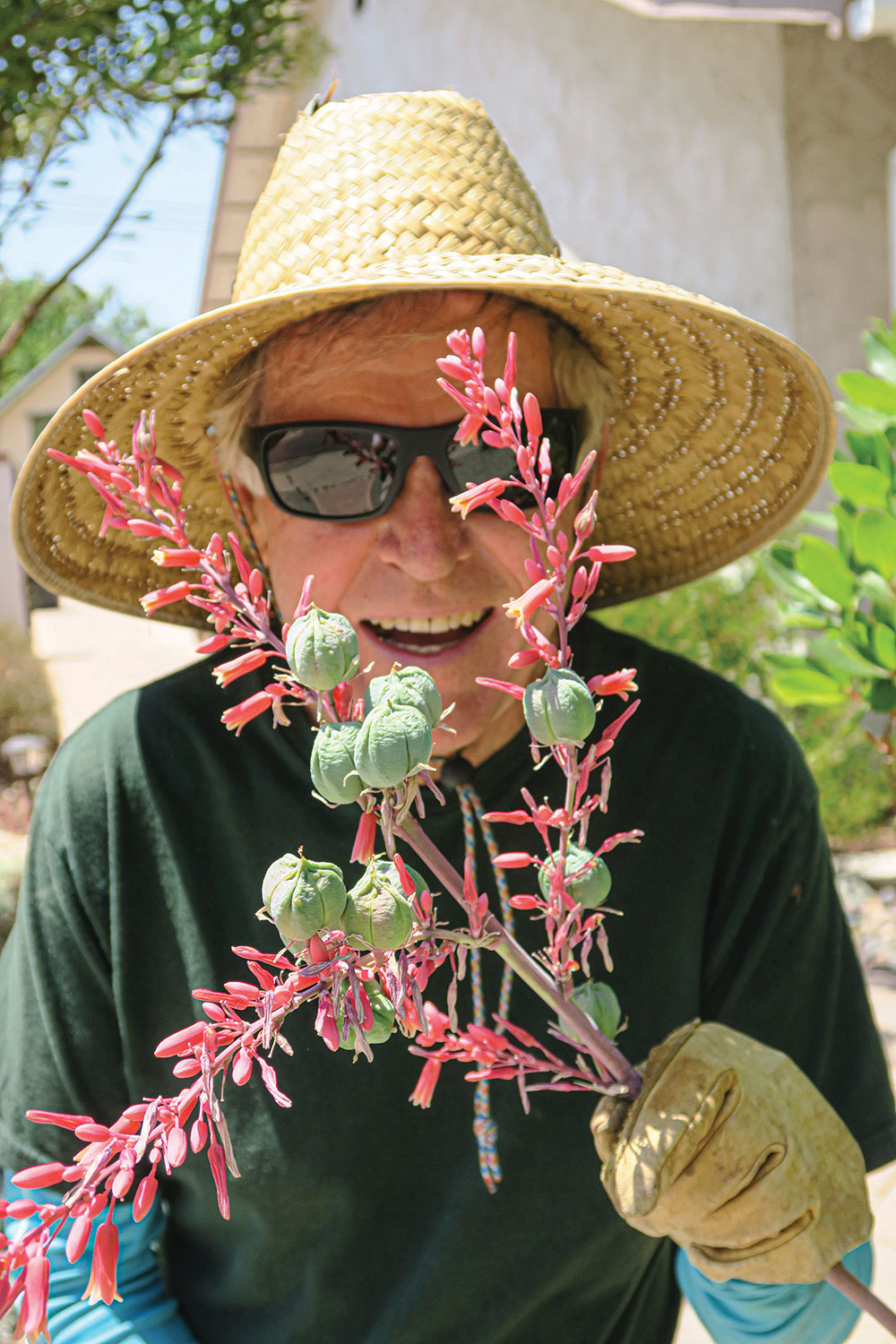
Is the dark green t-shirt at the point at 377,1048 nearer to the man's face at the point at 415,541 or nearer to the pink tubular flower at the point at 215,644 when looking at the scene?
the man's face at the point at 415,541

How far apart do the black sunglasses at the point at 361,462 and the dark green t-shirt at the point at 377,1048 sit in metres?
0.43

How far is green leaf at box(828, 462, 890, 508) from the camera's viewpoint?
1.86m

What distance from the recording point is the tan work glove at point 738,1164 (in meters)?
1.05

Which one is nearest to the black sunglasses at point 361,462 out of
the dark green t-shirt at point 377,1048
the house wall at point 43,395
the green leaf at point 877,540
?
the dark green t-shirt at point 377,1048

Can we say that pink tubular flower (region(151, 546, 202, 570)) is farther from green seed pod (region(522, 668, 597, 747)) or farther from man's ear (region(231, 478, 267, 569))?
man's ear (region(231, 478, 267, 569))

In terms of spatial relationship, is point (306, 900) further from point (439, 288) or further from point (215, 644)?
point (439, 288)

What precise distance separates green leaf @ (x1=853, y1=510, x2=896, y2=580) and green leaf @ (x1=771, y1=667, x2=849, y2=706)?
277 mm

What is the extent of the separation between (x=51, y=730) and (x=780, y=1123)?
547 inches

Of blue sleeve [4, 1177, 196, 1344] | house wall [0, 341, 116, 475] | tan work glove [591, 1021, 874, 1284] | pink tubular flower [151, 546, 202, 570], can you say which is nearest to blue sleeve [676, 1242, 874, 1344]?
tan work glove [591, 1021, 874, 1284]

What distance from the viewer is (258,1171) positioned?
5.13 ft

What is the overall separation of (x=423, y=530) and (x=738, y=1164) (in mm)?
760

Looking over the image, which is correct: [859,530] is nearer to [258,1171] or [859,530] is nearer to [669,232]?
[258,1171]

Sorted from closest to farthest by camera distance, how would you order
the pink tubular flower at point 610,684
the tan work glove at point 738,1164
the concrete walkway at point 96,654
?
the pink tubular flower at point 610,684
the tan work glove at point 738,1164
the concrete walkway at point 96,654

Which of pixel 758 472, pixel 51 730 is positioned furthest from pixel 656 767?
pixel 51 730
